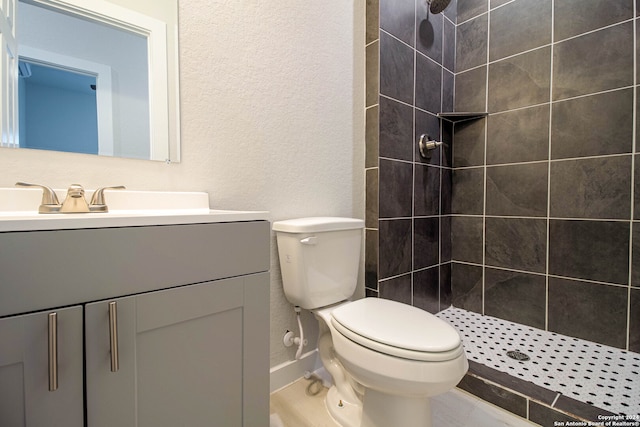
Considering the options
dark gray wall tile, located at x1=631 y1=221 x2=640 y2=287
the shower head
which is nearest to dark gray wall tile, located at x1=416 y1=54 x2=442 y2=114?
the shower head

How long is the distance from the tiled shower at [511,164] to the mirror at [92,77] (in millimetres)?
1012

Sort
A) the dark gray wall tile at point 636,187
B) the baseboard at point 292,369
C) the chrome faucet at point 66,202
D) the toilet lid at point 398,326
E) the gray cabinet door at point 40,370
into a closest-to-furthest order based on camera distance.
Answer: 1. the gray cabinet door at point 40,370
2. the chrome faucet at point 66,202
3. the toilet lid at point 398,326
4. the baseboard at point 292,369
5. the dark gray wall tile at point 636,187

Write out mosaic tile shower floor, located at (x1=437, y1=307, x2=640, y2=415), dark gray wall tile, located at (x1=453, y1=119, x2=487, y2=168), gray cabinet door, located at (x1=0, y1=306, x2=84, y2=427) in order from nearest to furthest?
gray cabinet door, located at (x1=0, y1=306, x2=84, y2=427), mosaic tile shower floor, located at (x1=437, y1=307, x2=640, y2=415), dark gray wall tile, located at (x1=453, y1=119, x2=487, y2=168)

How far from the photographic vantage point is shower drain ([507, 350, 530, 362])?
1.40 metres

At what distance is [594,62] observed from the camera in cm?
153

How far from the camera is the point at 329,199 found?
149cm

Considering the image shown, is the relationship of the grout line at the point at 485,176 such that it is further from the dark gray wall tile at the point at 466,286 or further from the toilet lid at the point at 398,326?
the toilet lid at the point at 398,326

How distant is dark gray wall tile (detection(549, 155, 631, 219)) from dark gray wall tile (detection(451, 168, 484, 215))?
1.25 ft

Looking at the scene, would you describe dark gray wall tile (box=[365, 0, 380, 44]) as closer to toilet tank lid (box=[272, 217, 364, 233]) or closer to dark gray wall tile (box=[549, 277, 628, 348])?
toilet tank lid (box=[272, 217, 364, 233])

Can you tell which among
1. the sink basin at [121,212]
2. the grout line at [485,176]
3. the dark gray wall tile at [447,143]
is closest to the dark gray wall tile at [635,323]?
the grout line at [485,176]

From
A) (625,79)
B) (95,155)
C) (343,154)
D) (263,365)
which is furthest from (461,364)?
(625,79)

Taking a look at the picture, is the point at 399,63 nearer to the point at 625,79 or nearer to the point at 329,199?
the point at 329,199

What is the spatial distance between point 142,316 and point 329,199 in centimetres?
102

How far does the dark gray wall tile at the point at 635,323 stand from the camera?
1431mm
